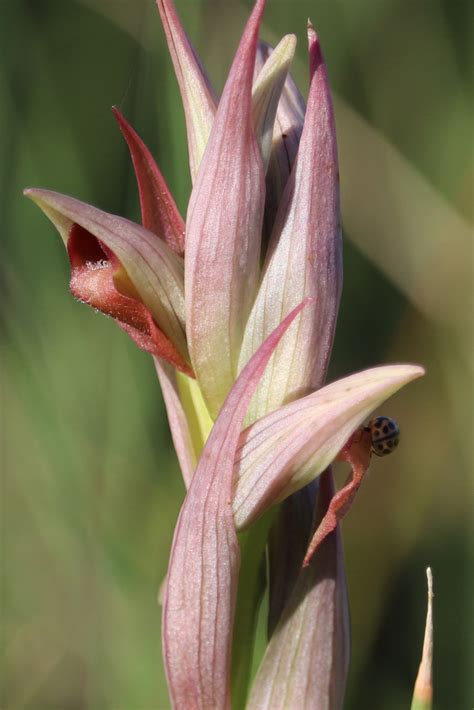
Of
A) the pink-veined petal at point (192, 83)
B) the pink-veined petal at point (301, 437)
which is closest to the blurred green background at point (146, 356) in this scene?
the pink-veined petal at point (192, 83)

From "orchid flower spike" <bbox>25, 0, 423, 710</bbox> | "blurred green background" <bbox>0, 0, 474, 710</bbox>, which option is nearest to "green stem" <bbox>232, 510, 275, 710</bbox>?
"orchid flower spike" <bbox>25, 0, 423, 710</bbox>

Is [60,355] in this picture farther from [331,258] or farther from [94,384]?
[331,258]

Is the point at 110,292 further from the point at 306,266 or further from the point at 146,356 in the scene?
the point at 146,356

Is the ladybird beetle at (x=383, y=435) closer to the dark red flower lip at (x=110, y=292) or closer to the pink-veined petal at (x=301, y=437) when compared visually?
the pink-veined petal at (x=301, y=437)

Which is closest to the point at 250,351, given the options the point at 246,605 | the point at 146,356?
the point at 246,605

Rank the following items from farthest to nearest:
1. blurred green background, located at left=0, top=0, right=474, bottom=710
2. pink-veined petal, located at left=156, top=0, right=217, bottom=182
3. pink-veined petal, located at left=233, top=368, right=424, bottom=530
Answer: blurred green background, located at left=0, top=0, right=474, bottom=710 < pink-veined petal, located at left=156, top=0, right=217, bottom=182 < pink-veined petal, located at left=233, top=368, right=424, bottom=530

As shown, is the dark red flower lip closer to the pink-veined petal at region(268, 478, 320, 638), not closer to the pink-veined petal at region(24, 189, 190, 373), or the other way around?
the pink-veined petal at region(24, 189, 190, 373)

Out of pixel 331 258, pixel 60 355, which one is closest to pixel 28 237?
pixel 60 355
